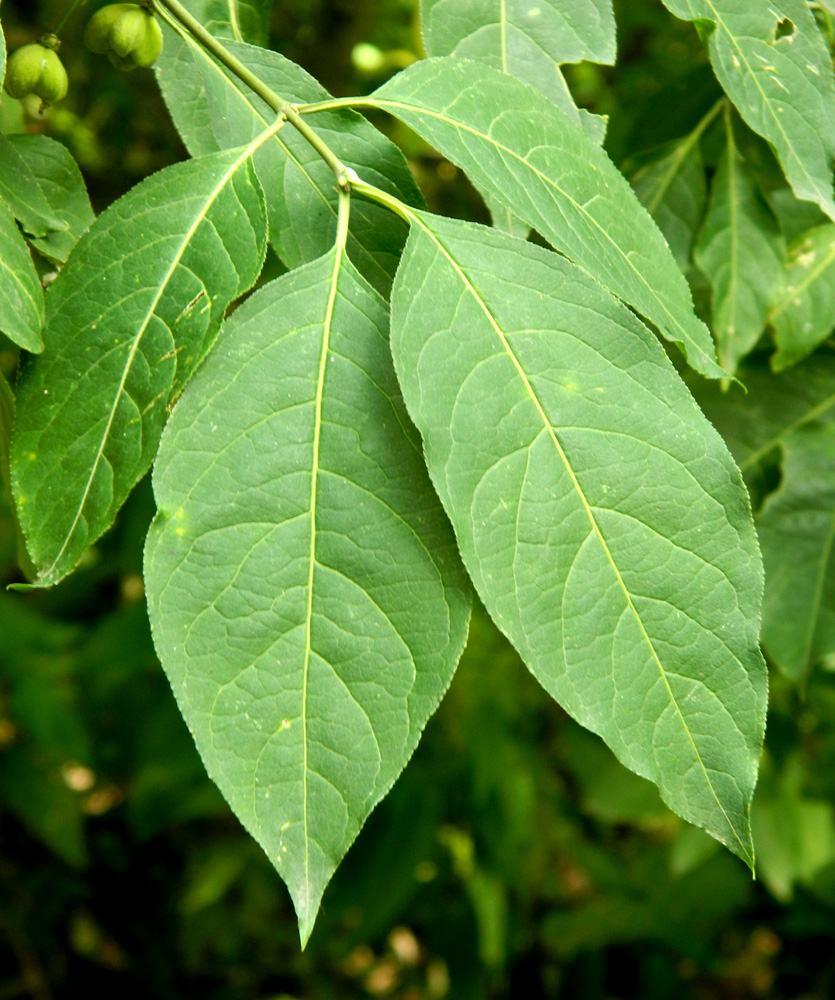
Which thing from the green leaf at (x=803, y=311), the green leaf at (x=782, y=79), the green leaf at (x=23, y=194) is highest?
the green leaf at (x=782, y=79)

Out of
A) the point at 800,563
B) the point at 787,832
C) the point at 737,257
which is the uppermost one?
the point at 737,257

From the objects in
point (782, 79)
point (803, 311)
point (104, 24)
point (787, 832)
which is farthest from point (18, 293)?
point (787, 832)

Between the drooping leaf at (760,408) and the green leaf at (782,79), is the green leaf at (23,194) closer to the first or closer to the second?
the green leaf at (782,79)

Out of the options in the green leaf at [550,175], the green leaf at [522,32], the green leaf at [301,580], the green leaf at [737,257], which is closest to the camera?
the green leaf at [301,580]

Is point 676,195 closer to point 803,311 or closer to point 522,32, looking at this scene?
point 803,311

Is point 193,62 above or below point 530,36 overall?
below

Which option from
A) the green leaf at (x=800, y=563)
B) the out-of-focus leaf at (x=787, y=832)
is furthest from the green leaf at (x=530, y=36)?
the out-of-focus leaf at (x=787, y=832)

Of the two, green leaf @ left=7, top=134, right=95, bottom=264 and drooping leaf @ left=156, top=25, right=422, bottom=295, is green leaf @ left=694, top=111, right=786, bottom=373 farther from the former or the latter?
green leaf @ left=7, top=134, right=95, bottom=264

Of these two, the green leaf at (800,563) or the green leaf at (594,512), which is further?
the green leaf at (800,563)

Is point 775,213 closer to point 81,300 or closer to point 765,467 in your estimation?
point 765,467
